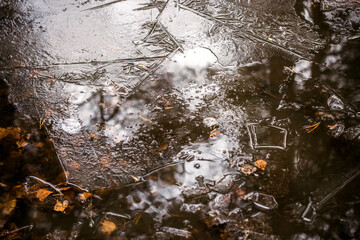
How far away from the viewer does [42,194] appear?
185 cm

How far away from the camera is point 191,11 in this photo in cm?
328

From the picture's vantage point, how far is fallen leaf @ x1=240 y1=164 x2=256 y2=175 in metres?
1.94

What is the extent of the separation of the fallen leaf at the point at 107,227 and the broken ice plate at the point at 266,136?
1431 millimetres

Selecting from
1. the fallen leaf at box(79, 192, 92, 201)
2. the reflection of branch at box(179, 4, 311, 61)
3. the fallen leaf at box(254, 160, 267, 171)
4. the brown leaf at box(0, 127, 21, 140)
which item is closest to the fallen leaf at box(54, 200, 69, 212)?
the fallen leaf at box(79, 192, 92, 201)

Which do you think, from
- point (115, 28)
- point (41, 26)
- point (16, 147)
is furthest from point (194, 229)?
point (41, 26)

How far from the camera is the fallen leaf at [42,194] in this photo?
1.84 m

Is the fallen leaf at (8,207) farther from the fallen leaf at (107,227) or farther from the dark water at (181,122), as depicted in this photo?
the fallen leaf at (107,227)

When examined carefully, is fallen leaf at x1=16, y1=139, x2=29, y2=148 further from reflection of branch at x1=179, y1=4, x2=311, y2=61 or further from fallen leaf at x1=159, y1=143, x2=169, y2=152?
reflection of branch at x1=179, y1=4, x2=311, y2=61

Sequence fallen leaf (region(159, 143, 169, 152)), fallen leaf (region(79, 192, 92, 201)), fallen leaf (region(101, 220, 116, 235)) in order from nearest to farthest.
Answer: fallen leaf (region(101, 220, 116, 235)), fallen leaf (region(79, 192, 92, 201)), fallen leaf (region(159, 143, 169, 152))

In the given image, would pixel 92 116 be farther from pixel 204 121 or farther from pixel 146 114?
pixel 204 121

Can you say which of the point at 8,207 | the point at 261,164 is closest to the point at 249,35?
the point at 261,164

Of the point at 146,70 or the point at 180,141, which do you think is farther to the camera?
the point at 146,70

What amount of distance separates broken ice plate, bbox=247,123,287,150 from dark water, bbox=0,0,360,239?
1cm

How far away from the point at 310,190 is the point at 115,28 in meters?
3.08
